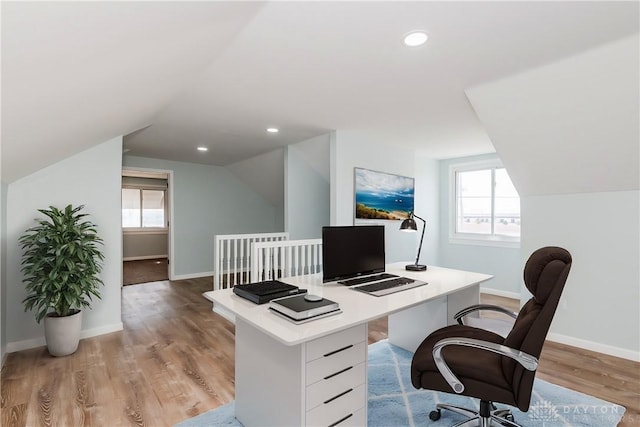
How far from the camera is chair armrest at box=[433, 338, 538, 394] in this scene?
1.34 metres

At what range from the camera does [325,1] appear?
148cm

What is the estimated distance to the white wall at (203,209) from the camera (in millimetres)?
5953

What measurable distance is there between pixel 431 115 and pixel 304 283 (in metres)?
2.23

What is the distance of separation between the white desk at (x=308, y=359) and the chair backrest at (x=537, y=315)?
50cm

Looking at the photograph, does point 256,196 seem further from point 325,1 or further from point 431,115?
point 325,1

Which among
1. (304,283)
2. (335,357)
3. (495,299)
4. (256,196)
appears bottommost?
(495,299)

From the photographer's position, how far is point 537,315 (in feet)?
4.61

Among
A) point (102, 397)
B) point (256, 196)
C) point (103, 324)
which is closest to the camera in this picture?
point (102, 397)

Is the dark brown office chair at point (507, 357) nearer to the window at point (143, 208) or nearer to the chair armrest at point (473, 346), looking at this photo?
the chair armrest at point (473, 346)

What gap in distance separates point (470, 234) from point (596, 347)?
2.58m

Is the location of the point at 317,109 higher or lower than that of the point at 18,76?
higher

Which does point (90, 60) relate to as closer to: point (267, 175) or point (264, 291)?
point (264, 291)

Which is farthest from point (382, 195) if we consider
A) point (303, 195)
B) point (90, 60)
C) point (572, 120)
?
point (90, 60)

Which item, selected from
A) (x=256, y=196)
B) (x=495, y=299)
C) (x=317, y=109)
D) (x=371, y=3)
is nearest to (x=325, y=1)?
(x=371, y=3)
